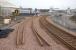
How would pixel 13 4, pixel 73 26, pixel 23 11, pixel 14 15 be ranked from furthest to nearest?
pixel 23 11 → pixel 13 4 → pixel 14 15 → pixel 73 26

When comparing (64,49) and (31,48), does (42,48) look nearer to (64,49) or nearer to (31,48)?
(31,48)

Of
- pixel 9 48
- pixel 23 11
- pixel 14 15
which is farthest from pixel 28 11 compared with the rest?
pixel 9 48

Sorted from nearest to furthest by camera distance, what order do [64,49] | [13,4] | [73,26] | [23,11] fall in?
[64,49] → [73,26] → [13,4] → [23,11]

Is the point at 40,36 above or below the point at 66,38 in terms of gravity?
below

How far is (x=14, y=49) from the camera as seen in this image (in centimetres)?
1136

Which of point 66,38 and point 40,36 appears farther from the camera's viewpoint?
point 40,36

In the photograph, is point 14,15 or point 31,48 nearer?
point 31,48

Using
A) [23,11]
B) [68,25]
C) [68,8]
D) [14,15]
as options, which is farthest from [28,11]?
[68,25]

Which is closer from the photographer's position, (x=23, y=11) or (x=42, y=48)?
(x=42, y=48)

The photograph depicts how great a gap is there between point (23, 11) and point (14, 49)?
5272 centimetres

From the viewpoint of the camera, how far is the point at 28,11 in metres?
65.0

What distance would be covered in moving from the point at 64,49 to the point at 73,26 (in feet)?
27.3

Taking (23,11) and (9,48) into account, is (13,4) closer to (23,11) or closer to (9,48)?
(23,11)

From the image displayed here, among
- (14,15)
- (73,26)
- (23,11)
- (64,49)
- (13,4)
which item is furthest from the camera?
(23,11)
